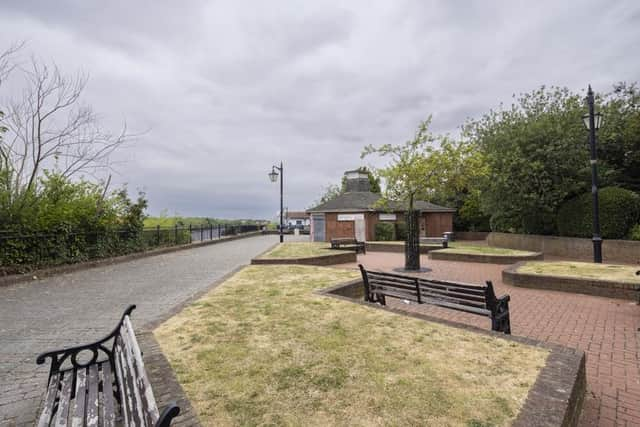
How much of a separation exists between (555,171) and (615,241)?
3925 mm

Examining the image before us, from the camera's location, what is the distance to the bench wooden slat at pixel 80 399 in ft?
6.91

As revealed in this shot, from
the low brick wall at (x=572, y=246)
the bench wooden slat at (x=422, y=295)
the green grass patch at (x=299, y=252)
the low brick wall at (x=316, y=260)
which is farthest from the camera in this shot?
the green grass patch at (x=299, y=252)

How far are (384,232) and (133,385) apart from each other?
22787mm

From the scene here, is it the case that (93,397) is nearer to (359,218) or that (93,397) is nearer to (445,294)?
(445,294)

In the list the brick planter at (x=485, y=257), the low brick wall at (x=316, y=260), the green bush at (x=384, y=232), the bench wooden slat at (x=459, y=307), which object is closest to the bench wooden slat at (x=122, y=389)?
the bench wooden slat at (x=459, y=307)

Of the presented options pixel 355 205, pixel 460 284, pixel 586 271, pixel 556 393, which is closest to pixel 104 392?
pixel 556 393

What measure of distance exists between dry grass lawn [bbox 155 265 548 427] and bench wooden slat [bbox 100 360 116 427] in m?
0.59

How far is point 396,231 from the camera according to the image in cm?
2445

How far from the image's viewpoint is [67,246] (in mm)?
10945

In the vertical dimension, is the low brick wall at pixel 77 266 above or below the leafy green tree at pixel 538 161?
below

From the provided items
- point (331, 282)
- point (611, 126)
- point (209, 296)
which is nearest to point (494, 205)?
point (611, 126)

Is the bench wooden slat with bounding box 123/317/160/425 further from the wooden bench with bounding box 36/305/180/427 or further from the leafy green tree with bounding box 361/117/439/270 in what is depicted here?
the leafy green tree with bounding box 361/117/439/270

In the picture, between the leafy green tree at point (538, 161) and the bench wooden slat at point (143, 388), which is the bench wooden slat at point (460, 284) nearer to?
the bench wooden slat at point (143, 388)

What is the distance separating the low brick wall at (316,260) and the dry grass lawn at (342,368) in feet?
19.7
